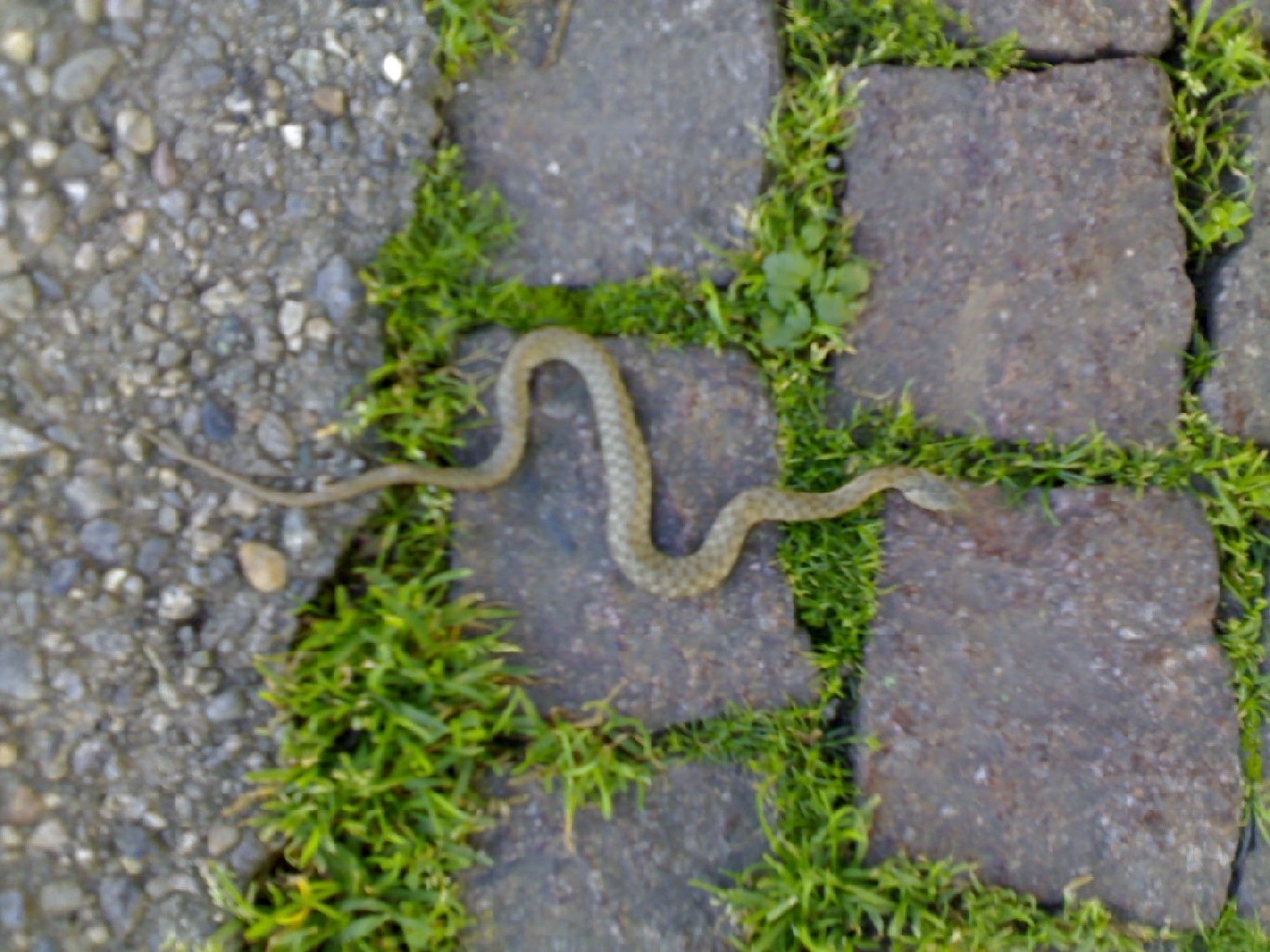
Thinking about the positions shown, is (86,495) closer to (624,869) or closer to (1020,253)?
(624,869)

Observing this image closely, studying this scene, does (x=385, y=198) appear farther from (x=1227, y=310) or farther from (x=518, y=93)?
(x=1227, y=310)

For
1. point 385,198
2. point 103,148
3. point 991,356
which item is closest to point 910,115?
point 991,356

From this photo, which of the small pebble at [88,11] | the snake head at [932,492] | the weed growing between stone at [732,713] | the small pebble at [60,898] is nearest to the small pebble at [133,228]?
the small pebble at [88,11]

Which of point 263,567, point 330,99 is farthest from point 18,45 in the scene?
point 263,567

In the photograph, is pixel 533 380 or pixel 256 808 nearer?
pixel 256 808

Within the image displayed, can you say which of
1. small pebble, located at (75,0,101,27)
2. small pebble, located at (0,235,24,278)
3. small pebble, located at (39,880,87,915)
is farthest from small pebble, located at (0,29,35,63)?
small pebble, located at (39,880,87,915)

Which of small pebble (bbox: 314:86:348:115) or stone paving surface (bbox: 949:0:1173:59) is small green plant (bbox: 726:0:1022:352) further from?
small pebble (bbox: 314:86:348:115)
